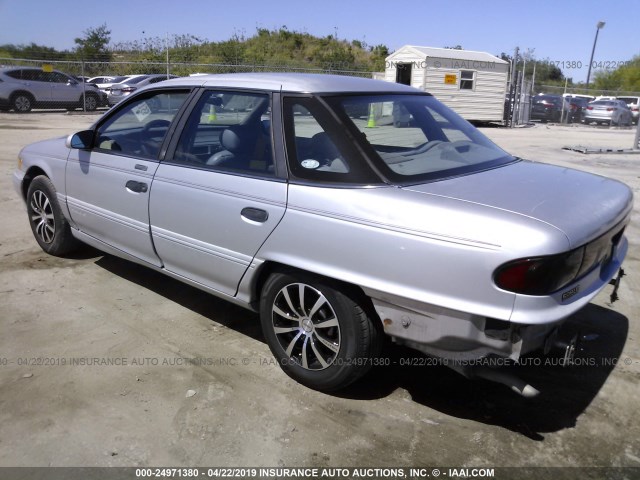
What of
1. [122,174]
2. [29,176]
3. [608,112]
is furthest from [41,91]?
[608,112]

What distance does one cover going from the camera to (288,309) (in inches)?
129

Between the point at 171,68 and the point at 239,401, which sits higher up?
the point at 171,68

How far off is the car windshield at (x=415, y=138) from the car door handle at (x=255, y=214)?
66cm

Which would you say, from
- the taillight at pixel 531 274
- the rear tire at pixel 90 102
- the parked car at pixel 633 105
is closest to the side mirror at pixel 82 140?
the taillight at pixel 531 274

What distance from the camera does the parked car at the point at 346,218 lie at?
2.53m

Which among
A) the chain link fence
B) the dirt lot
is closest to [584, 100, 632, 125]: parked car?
the chain link fence

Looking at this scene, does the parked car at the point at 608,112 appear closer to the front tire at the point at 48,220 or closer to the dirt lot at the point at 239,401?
the dirt lot at the point at 239,401

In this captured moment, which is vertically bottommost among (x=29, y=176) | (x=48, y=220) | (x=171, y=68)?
(x=48, y=220)

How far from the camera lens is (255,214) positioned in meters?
3.22

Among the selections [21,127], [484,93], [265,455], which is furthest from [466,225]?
[484,93]

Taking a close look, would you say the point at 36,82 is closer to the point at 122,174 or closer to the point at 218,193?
the point at 122,174

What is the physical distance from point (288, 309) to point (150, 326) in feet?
4.17

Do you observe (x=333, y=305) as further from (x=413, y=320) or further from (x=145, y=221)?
(x=145, y=221)

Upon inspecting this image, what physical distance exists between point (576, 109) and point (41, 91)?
24.4 metres
